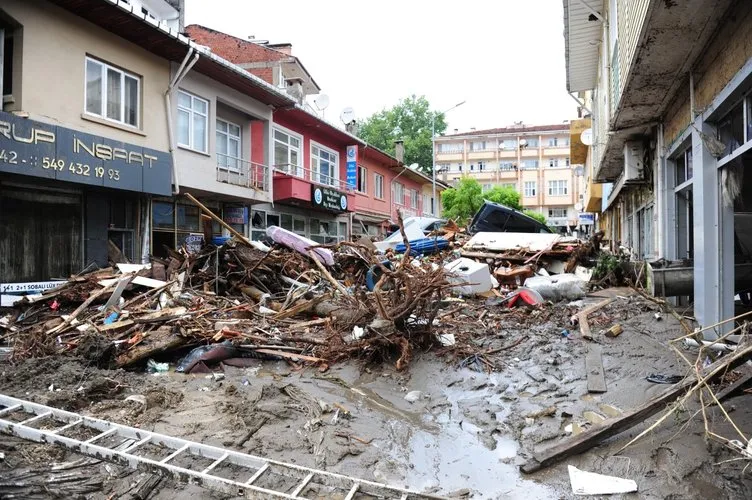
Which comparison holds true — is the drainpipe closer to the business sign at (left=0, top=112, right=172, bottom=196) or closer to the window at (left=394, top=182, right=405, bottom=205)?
the business sign at (left=0, top=112, right=172, bottom=196)

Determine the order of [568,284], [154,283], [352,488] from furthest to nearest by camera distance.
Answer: [568,284]
[154,283]
[352,488]

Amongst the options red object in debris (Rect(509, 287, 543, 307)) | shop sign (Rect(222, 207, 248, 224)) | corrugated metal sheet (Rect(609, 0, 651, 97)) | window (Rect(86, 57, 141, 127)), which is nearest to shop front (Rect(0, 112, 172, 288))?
window (Rect(86, 57, 141, 127))

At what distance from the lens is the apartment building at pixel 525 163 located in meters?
64.8

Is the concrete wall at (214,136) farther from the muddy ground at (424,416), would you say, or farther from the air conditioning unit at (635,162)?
the air conditioning unit at (635,162)

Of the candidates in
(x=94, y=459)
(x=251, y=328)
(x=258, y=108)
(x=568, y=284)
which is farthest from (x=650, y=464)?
(x=258, y=108)

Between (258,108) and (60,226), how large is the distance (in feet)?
26.3

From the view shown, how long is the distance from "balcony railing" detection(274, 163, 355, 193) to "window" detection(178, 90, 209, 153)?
4.20 meters

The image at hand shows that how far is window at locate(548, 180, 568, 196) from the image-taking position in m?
64.7

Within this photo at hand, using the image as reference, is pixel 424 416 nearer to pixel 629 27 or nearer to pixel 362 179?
pixel 629 27

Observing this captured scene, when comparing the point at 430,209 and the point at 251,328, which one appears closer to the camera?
the point at 251,328

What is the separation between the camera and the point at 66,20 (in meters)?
10.5

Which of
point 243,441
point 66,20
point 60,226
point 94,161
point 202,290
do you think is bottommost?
point 243,441

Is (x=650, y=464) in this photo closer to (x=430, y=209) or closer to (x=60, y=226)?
(x=60, y=226)

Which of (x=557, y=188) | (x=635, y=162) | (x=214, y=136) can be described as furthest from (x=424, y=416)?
(x=557, y=188)
